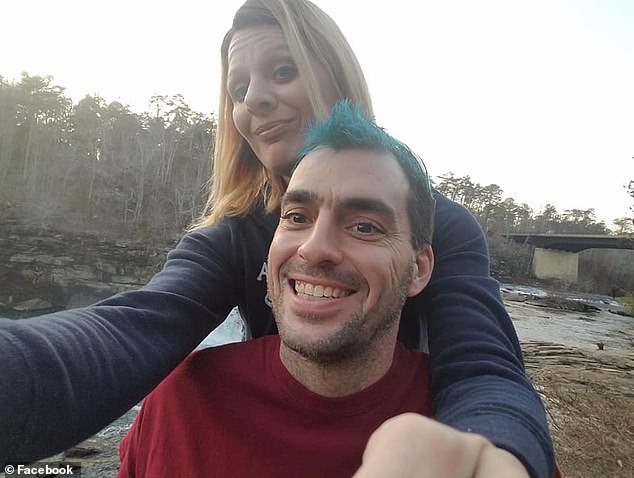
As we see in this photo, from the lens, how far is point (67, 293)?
18406 millimetres

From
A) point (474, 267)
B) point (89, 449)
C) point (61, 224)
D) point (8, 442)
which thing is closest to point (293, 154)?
point (474, 267)

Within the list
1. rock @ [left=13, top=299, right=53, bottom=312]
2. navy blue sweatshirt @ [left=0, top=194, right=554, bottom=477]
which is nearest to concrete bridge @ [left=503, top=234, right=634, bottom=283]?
rock @ [left=13, top=299, right=53, bottom=312]

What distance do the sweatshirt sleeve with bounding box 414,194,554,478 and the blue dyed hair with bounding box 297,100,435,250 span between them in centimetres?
13

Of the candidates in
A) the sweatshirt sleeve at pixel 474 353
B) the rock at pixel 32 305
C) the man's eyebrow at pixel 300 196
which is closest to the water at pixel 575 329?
the sweatshirt sleeve at pixel 474 353

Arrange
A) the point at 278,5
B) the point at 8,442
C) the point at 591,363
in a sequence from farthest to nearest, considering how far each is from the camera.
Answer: the point at 591,363, the point at 278,5, the point at 8,442

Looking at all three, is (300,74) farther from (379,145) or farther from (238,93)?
(379,145)

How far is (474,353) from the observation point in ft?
3.37

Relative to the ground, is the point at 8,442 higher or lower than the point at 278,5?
lower

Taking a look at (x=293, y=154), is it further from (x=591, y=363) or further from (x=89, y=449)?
(x=591, y=363)

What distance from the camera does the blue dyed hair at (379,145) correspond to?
1153 mm

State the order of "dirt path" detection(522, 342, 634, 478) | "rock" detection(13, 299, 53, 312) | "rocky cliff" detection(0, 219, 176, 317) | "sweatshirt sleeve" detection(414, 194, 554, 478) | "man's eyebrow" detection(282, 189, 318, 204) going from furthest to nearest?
"rocky cliff" detection(0, 219, 176, 317)
"rock" detection(13, 299, 53, 312)
"dirt path" detection(522, 342, 634, 478)
"man's eyebrow" detection(282, 189, 318, 204)
"sweatshirt sleeve" detection(414, 194, 554, 478)

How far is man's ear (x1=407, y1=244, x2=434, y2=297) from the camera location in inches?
45.9

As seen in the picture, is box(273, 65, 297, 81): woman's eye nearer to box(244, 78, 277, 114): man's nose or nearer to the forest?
box(244, 78, 277, 114): man's nose

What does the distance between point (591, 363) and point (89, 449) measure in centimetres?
627
